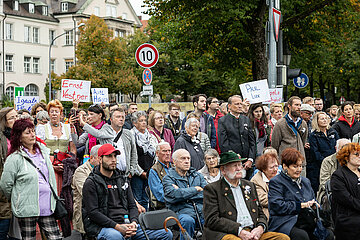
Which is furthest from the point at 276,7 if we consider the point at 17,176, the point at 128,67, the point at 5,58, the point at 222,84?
the point at 5,58

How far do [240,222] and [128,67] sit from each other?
5233 centimetres

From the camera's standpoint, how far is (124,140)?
9.98 meters

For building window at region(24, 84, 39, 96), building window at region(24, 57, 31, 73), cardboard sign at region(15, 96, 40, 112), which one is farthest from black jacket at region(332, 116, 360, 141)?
building window at region(24, 57, 31, 73)

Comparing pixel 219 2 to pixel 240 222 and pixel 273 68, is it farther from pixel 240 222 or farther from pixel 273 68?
pixel 240 222

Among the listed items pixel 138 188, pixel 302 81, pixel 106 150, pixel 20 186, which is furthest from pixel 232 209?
pixel 302 81

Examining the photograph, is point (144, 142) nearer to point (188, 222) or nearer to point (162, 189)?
point (162, 189)

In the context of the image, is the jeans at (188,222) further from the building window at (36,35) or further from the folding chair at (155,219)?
the building window at (36,35)

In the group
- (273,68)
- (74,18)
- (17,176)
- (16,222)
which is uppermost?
(74,18)

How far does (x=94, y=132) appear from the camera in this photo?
953 cm

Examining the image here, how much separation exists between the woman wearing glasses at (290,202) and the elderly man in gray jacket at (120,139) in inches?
122

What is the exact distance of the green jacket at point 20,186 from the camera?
282 inches

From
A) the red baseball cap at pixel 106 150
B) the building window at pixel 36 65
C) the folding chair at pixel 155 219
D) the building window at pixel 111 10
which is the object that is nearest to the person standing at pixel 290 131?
the red baseball cap at pixel 106 150

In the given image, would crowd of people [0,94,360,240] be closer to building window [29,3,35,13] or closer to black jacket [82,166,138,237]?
black jacket [82,166,138,237]

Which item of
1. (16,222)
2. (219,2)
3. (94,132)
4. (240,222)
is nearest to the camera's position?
(240,222)
